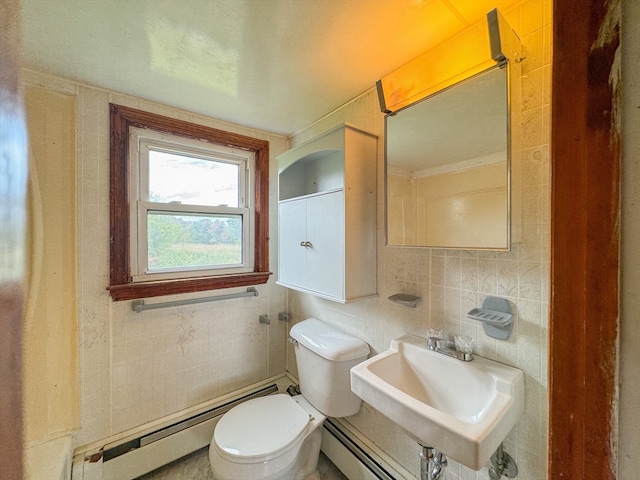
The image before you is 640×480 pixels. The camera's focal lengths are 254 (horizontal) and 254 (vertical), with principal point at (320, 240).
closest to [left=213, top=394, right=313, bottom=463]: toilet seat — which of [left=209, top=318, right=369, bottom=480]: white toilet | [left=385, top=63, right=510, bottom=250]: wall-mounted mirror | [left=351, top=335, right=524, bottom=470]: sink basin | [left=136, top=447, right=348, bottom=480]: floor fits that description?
[left=209, top=318, right=369, bottom=480]: white toilet

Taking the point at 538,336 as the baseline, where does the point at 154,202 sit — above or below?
above

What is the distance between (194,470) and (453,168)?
2052mm

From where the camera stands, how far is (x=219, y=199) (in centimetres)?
176

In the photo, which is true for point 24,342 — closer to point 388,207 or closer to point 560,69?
point 560,69

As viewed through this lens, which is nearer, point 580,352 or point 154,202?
point 580,352

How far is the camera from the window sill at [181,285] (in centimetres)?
136

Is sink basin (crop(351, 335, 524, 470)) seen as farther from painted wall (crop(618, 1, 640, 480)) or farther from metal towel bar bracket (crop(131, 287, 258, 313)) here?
metal towel bar bracket (crop(131, 287, 258, 313))

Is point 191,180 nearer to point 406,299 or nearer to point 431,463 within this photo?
point 406,299

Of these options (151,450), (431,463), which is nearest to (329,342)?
(431,463)

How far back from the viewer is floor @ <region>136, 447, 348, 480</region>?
55.2 inches

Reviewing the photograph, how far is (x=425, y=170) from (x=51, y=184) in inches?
67.0

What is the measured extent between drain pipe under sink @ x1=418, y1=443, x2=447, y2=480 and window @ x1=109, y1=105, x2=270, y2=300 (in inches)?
51.9

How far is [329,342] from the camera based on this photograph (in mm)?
1369

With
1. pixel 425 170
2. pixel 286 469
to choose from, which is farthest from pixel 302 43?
pixel 286 469
